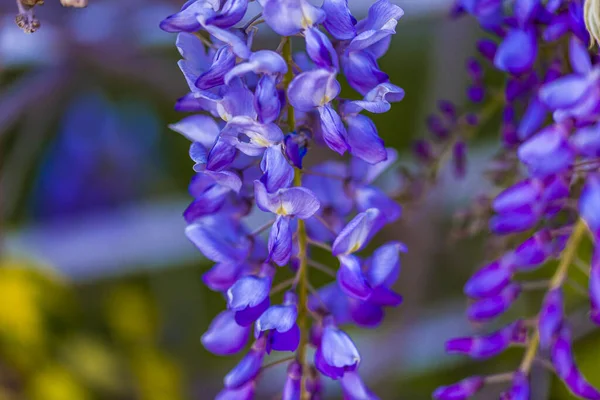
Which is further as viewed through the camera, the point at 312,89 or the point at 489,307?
the point at 489,307

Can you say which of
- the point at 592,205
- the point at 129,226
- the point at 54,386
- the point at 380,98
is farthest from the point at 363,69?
the point at 129,226

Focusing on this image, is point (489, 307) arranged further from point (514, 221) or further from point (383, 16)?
point (383, 16)

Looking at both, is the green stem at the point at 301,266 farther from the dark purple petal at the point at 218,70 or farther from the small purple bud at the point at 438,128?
the small purple bud at the point at 438,128

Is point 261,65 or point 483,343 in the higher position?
point 261,65

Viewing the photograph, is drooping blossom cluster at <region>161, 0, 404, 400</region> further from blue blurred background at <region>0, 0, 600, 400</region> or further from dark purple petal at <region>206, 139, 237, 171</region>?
blue blurred background at <region>0, 0, 600, 400</region>

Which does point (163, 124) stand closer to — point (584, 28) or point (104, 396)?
point (104, 396)

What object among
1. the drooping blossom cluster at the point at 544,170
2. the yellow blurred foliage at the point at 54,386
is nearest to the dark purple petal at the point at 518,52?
the drooping blossom cluster at the point at 544,170

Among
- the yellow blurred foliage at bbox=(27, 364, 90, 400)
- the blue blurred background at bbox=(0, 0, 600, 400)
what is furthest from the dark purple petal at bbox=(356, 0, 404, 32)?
the yellow blurred foliage at bbox=(27, 364, 90, 400)
